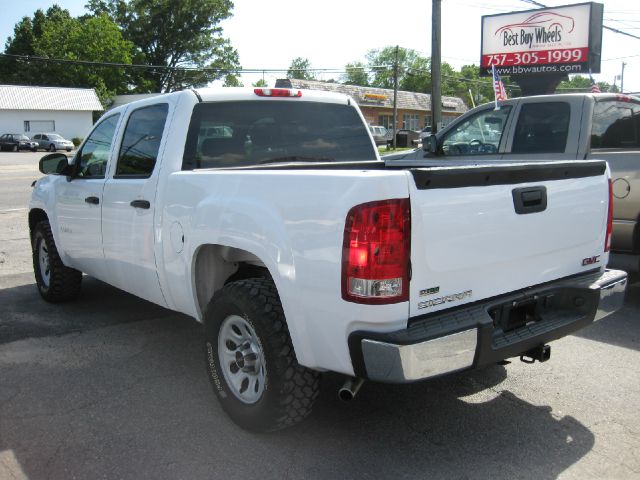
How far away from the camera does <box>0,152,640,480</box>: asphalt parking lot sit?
10.1 feet

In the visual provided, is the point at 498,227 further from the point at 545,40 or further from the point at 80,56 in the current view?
the point at 80,56

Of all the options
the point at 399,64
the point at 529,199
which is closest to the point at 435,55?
the point at 529,199

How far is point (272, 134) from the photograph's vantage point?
4.48 m

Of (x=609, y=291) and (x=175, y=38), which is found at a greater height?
(x=175, y=38)

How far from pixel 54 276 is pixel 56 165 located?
104 cm

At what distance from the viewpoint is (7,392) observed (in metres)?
4.00

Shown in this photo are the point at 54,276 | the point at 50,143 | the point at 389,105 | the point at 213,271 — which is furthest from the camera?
the point at 389,105

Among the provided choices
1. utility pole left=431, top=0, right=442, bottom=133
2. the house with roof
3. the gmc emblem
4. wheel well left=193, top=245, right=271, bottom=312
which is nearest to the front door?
wheel well left=193, top=245, right=271, bottom=312

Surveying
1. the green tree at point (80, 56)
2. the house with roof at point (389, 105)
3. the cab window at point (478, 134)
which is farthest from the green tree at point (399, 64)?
the cab window at point (478, 134)

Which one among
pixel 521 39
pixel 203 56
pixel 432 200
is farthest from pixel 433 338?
pixel 203 56

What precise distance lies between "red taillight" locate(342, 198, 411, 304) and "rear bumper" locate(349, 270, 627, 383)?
0.18 m

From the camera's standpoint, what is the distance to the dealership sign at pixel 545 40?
2397 cm

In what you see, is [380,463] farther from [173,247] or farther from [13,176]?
[13,176]

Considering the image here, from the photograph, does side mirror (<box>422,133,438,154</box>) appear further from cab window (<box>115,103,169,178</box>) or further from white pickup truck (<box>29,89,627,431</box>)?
cab window (<box>115,103,169,178</box>)
